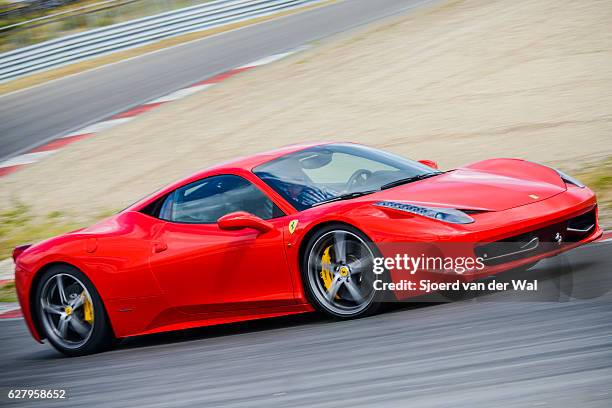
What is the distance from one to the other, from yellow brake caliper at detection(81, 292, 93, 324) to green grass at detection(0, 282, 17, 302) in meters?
2.41

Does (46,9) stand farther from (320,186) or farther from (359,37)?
→ (320,186)

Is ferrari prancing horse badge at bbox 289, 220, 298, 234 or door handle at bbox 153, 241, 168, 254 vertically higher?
ferrari prancing horse badge at bbox 289, 220, 298, 234

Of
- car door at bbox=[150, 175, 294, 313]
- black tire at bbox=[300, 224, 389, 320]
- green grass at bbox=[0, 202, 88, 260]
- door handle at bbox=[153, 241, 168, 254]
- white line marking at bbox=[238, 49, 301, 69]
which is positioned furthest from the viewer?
white line marking at bbox=[238, 49, 301, 69]

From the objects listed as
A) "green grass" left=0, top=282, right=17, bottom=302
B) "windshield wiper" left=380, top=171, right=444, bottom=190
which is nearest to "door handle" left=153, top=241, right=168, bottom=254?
"windshield wiper" left=380, top=171, right=444, bottom=190

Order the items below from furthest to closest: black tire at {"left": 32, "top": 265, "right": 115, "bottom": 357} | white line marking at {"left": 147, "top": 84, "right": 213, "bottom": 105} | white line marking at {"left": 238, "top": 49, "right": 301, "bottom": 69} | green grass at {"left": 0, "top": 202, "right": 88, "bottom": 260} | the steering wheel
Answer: white line marking at {"left": 238, "top": 49, "right": 301, "bottom": 69} < white line marking at {"left": 147, "top": 84, "right": 213, "bottom": 105} < green grass at {"left": 0, "top": 202, "right": 88, "bottom": 260} < black tire at {"left": 32, "top": 265, "right": 115, "bottom": 357} < the steering wheel

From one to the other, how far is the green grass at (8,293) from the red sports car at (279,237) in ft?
6.28

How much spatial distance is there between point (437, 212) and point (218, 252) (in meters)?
1.52

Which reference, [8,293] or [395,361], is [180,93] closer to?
[8,293]

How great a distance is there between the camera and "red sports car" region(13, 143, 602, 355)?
5.59 metres

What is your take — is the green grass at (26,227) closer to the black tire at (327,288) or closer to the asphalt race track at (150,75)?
the asphalt race track at (150,75)

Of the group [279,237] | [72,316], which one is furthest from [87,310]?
[279,237]

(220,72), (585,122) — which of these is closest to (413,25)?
(220,72)

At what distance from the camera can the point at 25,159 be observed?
1605cm

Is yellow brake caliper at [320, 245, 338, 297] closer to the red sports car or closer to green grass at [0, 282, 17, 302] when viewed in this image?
the red sports car
